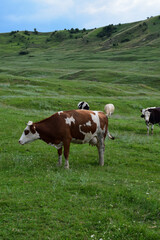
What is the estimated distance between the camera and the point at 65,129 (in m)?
11.9

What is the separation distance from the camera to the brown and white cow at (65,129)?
11953 mm

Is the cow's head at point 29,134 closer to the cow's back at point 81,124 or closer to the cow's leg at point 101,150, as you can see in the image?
the cow's back at point 81,124

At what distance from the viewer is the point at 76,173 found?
11211mm

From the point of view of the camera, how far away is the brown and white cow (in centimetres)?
1195

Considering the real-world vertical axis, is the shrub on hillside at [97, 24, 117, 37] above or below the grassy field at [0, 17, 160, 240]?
above

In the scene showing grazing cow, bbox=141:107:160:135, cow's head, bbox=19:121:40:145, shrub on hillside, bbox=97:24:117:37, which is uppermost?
shrub on hillside, bbox=97:24:117:37

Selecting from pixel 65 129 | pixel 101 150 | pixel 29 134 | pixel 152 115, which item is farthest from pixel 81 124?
pixel 152 115

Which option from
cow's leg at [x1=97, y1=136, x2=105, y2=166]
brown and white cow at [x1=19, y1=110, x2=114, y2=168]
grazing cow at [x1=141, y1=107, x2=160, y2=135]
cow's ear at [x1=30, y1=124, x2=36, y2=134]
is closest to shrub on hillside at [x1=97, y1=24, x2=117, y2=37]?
grazing cow at [x1=141, y1=107, x2=160, y2=135]

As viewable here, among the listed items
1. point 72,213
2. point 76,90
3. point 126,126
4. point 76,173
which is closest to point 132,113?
point 126,126

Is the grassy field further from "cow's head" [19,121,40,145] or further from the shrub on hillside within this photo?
the shrub on hillside

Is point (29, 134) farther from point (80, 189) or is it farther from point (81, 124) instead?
point (80, 189)

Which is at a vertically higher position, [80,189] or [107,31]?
[107,31]

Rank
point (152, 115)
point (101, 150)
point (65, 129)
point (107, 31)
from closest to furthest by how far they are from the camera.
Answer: point (65, 129), point (101, 150), point (152, 115), point (107, 31)

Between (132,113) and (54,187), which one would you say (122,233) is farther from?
(132,113)
